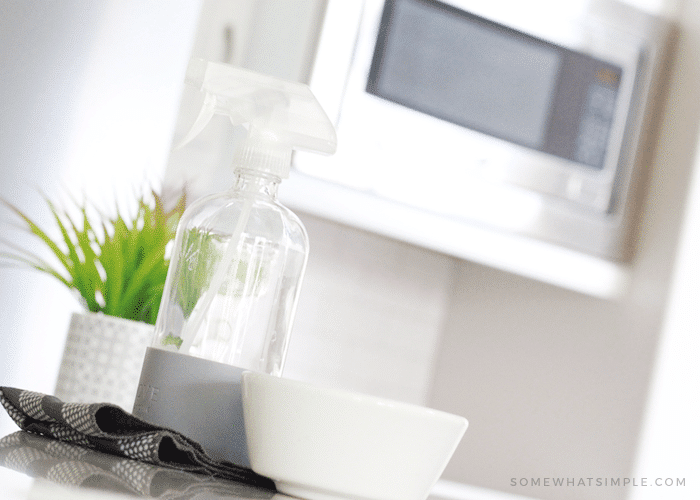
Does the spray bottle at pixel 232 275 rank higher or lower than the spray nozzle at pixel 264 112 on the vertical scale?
lower

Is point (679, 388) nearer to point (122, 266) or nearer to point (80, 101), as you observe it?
point (122, 266)

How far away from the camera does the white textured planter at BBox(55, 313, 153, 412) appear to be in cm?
84

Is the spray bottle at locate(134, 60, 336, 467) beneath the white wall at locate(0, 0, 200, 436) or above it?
beneath

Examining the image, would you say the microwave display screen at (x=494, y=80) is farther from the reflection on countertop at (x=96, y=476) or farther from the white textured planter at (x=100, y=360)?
the reflection on countertop at (x=96, y=476)

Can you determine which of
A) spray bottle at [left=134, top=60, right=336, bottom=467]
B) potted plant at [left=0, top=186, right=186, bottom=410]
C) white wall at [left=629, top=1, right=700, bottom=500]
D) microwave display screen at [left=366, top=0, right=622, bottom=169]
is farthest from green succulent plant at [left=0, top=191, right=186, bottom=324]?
white wall at [left=629, top=1, right=700, bottom=500]

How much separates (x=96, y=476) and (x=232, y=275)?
0.76ft

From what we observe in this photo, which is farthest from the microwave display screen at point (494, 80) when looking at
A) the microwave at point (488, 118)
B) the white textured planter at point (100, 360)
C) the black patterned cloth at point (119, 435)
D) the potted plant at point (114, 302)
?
the black patterned cloth at point (119, 435)

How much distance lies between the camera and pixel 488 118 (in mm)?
1260

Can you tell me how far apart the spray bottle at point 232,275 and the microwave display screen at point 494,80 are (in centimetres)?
57

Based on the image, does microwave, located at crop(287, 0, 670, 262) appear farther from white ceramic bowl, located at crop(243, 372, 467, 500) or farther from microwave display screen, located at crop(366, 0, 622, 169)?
white ceramic bowl, located at crop(243, 372, 467, 500)

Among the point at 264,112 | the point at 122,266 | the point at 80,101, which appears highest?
the point at 80,101

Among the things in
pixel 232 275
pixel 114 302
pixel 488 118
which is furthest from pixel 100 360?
pixel 488 118

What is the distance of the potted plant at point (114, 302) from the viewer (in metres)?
0.84

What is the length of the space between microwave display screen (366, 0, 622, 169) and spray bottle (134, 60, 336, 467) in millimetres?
570
